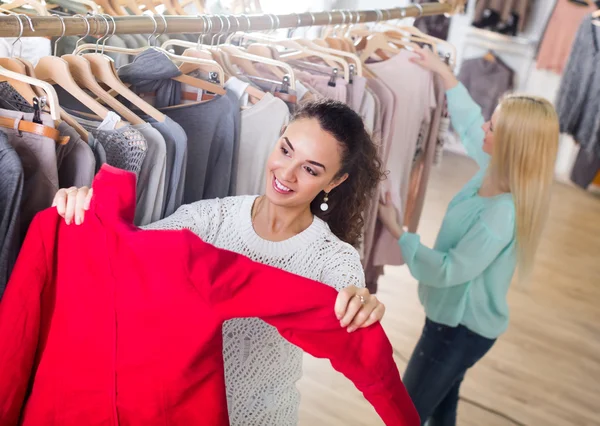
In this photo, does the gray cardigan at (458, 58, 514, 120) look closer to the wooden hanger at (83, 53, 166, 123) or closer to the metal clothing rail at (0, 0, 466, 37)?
the metal clothing rail at (0, 0, 466, 37)

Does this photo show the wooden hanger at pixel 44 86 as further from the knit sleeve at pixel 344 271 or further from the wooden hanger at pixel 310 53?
the wooden hanger at pixel 310 53

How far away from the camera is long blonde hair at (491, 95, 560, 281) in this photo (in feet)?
6.22

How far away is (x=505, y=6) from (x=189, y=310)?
5523mm

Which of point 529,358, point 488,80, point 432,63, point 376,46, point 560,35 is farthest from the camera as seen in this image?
point 488,80

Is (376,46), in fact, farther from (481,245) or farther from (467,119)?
(481,245)

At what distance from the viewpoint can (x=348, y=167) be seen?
1.35 meters

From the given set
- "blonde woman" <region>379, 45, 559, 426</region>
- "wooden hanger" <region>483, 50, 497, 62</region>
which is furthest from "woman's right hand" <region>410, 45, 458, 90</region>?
"wooden hanger" <region>483, 50, 497, 62</region>

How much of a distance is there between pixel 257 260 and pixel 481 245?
0.86 meters

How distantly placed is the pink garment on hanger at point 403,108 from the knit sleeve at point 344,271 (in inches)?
32.9

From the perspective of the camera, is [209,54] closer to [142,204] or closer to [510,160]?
[142,204]

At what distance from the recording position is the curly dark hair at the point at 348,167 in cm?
129

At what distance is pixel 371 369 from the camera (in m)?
1.02

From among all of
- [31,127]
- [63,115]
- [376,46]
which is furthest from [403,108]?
[31,127]

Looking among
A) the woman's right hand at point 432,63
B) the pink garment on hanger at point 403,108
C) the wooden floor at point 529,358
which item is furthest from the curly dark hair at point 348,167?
the wooden floor at point 529,358
